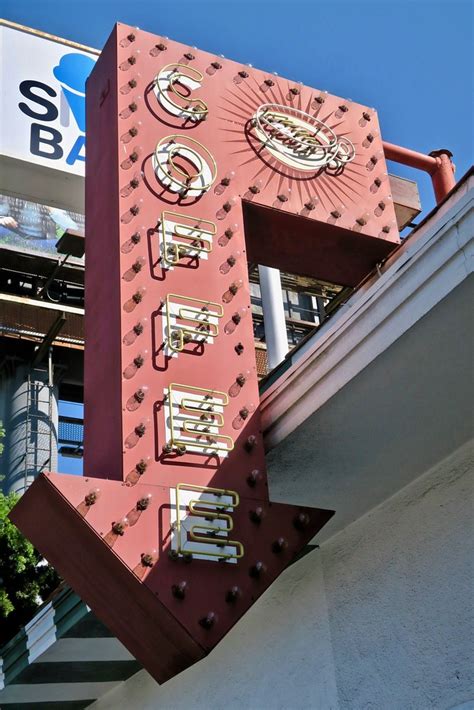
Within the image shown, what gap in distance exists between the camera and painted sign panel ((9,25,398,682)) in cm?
601

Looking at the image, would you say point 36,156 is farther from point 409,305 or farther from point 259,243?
point 409,305

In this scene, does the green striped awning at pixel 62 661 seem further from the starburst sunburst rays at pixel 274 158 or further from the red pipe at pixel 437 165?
the red pipe at pixel 437 165

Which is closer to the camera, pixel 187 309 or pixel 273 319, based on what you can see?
pixel 187 309

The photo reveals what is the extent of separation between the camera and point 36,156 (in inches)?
563

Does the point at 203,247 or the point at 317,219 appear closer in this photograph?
the point at 203,247

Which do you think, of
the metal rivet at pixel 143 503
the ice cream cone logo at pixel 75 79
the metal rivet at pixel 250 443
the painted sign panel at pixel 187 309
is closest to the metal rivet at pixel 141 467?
the painted sign panel at pixel 187 309

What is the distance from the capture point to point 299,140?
877 centimetres

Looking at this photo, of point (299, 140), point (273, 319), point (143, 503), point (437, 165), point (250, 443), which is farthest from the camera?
point (273, 319)

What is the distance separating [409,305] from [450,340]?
280 mm

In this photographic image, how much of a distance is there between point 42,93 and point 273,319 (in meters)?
8.48

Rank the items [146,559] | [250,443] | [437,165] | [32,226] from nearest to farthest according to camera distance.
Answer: [146,559], [250,443], [437,165], [32,226]

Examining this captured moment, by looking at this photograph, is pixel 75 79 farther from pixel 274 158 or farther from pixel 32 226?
pixel 32 226

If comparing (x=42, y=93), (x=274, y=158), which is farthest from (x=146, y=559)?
(x=42, y=93)

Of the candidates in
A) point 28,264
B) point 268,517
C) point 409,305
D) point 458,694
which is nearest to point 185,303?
point 268,517
